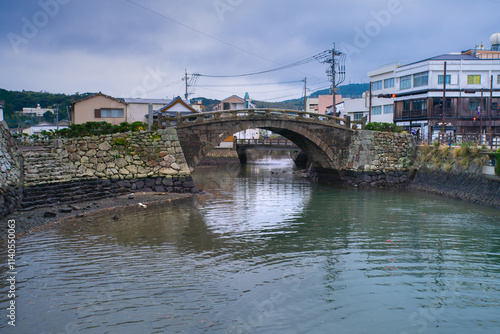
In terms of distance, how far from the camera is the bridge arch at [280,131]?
23938mm

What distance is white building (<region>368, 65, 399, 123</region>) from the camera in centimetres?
4778

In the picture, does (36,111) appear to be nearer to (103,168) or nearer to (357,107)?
(357,107)

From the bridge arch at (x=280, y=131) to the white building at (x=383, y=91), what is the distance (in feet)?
70.3

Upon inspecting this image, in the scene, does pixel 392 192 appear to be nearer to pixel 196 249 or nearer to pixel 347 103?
pixel 196 249

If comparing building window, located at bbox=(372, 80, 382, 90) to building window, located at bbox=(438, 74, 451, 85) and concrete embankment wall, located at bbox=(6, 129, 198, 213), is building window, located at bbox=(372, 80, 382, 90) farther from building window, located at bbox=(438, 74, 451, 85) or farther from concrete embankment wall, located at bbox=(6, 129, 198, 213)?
concrete embankment wall, located at bbox=(6, 129, 198, 213)

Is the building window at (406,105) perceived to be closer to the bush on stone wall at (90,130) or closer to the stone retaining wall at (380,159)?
the stone retaining wall at (380,159)

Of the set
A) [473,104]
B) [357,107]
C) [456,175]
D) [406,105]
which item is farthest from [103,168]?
[357,107]

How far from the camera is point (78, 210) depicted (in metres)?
15.6

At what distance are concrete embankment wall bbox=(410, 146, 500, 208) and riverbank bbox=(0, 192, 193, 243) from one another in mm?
14606

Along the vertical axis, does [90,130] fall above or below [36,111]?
below

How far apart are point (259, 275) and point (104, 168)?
1317 cm

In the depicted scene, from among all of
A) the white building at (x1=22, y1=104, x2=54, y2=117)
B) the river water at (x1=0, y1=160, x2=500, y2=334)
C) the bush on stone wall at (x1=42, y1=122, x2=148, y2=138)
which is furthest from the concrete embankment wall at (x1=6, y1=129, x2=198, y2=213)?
the white building at (x1=22, y1=104, x2=54, y2=117)

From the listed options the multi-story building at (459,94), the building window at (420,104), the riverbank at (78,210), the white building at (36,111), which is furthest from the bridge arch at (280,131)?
the white building at (36,111)

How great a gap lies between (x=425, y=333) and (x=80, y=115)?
37040mm
